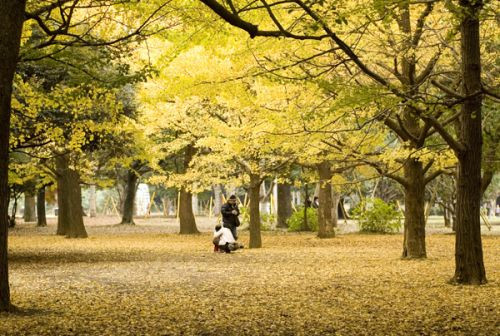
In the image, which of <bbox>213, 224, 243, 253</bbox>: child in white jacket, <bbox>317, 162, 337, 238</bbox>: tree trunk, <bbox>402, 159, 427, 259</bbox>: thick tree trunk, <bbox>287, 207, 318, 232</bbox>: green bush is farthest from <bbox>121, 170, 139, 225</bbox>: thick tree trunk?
<bbox>402, 159, 427, 259</bbox>: thick tree trunk

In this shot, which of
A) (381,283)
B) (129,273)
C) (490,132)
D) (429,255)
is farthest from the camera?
(490,132)

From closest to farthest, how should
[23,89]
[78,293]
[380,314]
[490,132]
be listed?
[380,314] → [78,293] → [23,89] → [490,132]

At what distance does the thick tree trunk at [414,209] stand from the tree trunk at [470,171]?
460 cm

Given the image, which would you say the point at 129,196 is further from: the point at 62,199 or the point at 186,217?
the point at 62,199

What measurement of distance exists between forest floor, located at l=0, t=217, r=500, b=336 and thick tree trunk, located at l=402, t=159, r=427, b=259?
0.43 meters

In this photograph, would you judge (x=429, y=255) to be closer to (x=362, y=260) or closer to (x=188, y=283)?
(x=362, y=260)

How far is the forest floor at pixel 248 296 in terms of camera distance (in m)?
7.01

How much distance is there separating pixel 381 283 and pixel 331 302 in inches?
88.9

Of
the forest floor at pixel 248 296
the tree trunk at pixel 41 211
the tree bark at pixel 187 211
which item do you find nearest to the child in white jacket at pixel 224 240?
the forest floor at pixel 248 296

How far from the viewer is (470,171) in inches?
390

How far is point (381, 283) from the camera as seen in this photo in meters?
10.7

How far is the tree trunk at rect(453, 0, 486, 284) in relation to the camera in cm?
962

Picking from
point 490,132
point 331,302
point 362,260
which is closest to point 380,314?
point 331,302

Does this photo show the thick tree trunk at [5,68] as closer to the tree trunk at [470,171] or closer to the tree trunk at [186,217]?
the tree trunk at [470,171]
